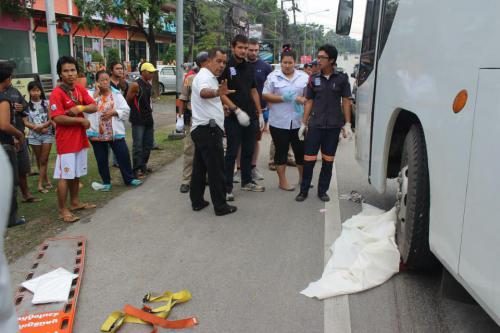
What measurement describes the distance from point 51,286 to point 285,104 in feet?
12.2

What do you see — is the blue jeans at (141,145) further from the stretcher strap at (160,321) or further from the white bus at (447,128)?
the stretcher strap at (160,321)

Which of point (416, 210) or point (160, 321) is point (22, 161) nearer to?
point (160, 321)

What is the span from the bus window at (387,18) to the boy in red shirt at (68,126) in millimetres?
3160

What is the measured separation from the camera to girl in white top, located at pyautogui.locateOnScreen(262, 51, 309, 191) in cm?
618

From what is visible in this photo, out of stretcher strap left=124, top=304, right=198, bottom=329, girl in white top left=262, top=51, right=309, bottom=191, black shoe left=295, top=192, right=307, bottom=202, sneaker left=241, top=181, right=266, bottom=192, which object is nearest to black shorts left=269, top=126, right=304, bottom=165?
girl in white top left=262, top=51, right=309, bottom=191

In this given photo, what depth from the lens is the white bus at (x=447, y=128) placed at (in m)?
2.22

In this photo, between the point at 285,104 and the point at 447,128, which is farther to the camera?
the point at 285,104

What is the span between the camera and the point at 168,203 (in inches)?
229

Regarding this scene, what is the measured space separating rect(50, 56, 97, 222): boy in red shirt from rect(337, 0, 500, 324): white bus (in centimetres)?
316

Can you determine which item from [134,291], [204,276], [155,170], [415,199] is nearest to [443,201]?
[415,199]

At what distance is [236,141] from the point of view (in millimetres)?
5988

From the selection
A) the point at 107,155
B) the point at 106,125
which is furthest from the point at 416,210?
the point at 107,155

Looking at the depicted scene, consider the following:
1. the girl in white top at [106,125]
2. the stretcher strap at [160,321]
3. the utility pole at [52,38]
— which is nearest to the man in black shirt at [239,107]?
the girl in white top at [106,125]

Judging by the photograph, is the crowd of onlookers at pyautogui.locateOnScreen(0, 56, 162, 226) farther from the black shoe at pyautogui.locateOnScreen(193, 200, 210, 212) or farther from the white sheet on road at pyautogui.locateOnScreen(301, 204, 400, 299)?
the white sheet on road at pyautogui.locateOnScreen(301, 204, 400, 299)
